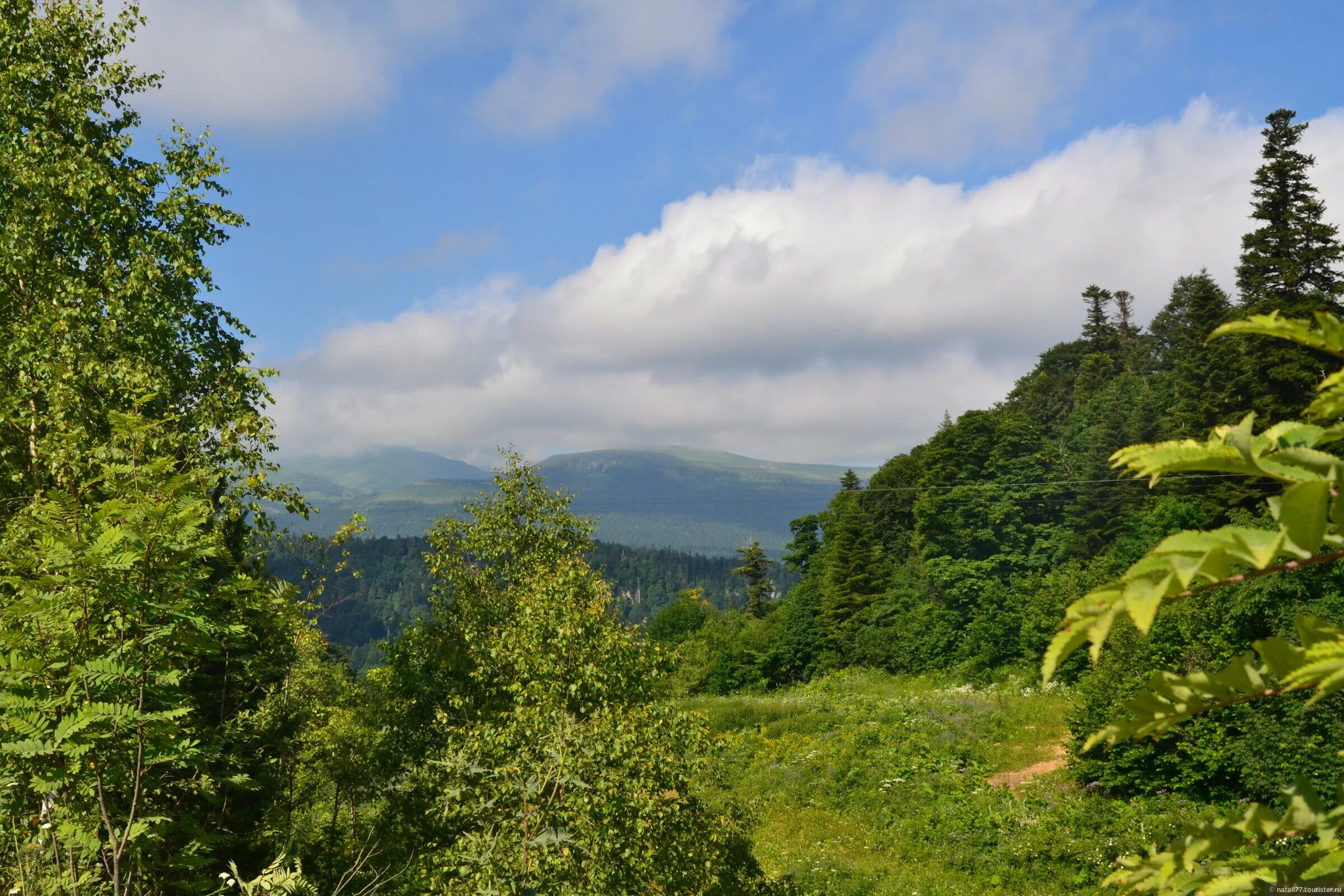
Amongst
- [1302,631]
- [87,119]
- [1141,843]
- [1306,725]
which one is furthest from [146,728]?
[1306,725]

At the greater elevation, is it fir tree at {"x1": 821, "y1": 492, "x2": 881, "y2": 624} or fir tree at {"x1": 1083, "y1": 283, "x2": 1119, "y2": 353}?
fir tree at {"x1": 1083, "y1": 283, "x2": 1119, "y2": 353}

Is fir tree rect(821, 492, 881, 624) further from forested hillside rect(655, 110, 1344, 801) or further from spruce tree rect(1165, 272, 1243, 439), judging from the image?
spruce tree rect(1165, 272, 1243, 439)

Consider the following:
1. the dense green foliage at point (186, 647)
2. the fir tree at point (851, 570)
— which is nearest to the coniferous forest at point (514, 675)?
the dense green foliage at point (186, 647)

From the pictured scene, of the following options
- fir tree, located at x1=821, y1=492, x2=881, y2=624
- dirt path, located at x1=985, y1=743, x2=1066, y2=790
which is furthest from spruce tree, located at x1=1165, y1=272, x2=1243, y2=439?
fir tree, located at x1=821, y1=492, x2=881, y2=624

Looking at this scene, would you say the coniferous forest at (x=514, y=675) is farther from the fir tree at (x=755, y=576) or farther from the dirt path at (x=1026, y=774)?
the fir tree at (x=755, y=576)

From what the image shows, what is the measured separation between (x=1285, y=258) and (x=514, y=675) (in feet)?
109

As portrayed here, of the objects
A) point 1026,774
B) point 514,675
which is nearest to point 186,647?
point 514,675

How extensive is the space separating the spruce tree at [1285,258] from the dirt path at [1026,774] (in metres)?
15.3

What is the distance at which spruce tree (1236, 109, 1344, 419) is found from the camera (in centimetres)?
3000

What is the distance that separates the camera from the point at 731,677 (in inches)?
2648

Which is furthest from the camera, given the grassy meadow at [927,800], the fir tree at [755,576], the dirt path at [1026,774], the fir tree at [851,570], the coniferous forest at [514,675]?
the fir tree at [755,576]

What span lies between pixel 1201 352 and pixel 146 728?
4928 centimetres

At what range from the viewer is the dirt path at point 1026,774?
87.9ft

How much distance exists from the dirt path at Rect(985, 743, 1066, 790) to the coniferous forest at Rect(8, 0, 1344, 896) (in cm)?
27
